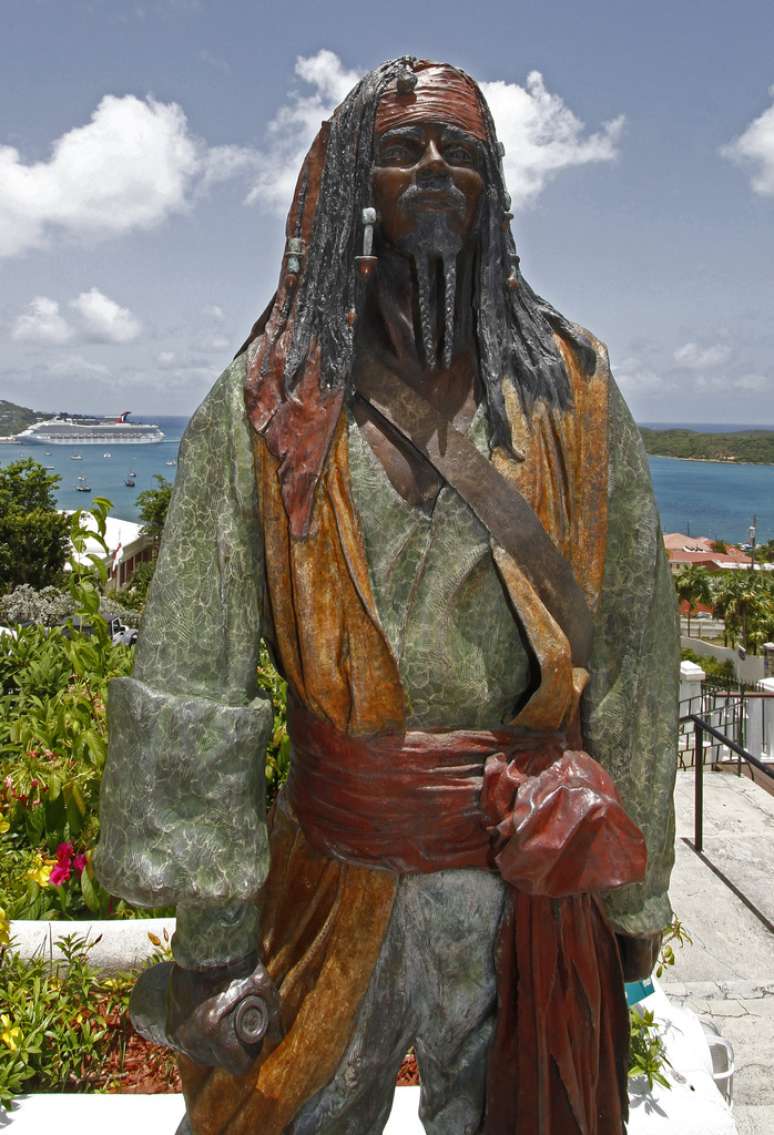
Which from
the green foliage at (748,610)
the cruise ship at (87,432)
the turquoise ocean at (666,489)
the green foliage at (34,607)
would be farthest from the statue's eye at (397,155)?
the cruise ship at (87,432)

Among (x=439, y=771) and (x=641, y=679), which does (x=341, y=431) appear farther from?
(x=641, y=679)

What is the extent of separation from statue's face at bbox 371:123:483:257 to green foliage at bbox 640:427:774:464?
167141mm

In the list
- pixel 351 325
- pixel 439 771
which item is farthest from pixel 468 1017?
pixel 351 325

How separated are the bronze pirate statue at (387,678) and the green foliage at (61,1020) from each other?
5.94 ft

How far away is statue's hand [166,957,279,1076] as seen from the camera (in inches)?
60.4

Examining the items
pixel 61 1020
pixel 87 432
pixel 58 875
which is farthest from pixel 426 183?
pixel 87 432

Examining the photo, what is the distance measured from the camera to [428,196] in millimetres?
1524

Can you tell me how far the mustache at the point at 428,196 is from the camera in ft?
4.99

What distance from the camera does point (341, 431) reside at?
1.56m

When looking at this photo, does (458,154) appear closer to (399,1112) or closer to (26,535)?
(399,1112)

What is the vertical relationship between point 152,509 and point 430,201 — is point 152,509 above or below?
below

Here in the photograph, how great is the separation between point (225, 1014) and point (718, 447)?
19409cm

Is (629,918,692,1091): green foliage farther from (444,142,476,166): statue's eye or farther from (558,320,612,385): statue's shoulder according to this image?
(444,142,476,166): statue's eye

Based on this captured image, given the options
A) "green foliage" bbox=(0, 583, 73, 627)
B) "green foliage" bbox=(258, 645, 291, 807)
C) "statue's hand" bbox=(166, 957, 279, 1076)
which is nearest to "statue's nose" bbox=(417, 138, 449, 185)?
"statue's hand" bbox=(166, 957, 279, 1076)
